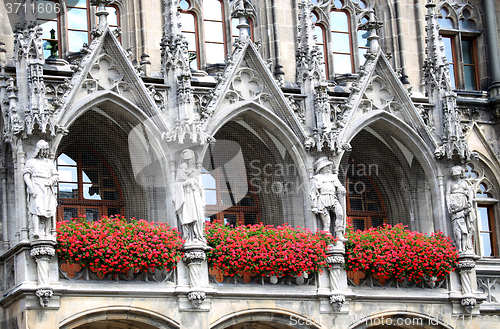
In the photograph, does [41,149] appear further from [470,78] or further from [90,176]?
[470,78]

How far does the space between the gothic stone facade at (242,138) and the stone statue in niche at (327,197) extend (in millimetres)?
268

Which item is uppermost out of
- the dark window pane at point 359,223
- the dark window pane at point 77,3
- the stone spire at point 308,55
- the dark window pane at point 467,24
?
the dark window pane at point 467,24

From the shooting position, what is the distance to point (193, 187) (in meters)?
20.9

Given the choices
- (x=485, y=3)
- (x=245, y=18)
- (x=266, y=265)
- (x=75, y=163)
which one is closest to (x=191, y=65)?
(x=245, y=18)

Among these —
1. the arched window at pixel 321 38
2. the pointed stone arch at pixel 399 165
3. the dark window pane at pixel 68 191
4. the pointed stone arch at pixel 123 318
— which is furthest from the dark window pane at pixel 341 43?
the pointed stone arch at pixel 123 318

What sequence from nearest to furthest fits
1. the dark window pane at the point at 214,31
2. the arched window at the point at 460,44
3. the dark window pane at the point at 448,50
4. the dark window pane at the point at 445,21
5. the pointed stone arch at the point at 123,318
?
the pointed stone arch at the point at 123,318
the dark window pane at the point at 214,31
the arched window at the point at 460,44
the dark window pane at the point at 448,50
the dark window pane at the point at 445,21

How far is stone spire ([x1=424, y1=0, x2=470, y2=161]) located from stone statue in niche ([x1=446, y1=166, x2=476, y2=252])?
1.50 ft

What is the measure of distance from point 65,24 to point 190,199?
4.60 metres

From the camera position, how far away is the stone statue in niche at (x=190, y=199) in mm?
20609

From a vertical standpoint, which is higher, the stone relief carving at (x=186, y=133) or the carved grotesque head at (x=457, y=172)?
the stone relief carving at (x=186, y=133)

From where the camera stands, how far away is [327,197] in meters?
21.8

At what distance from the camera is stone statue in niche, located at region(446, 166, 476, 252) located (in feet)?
74.3

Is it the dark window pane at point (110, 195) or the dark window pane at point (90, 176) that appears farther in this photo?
the dark window pane at point (110, 195)

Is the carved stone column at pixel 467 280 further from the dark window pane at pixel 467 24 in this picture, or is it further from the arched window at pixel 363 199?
the dark window pane at pixel 467 24
